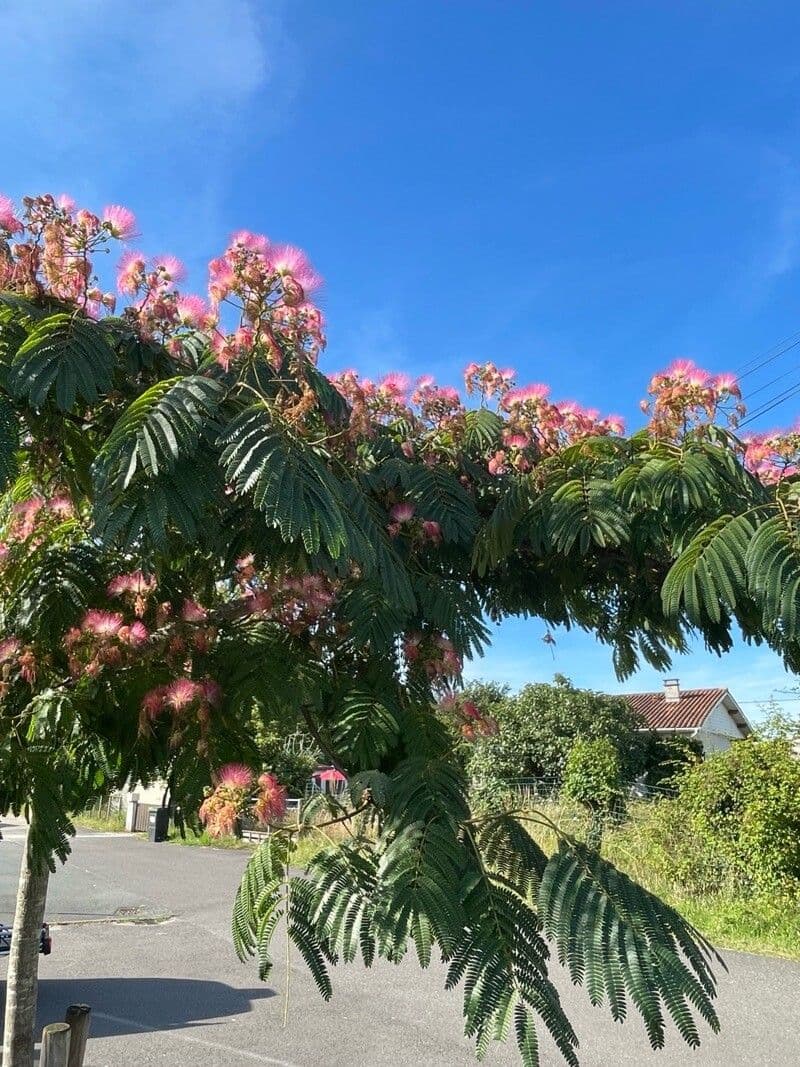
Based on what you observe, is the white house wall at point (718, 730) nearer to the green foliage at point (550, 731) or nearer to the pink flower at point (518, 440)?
the green foliage at point (550, 731)

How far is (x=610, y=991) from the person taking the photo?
5.12 feet

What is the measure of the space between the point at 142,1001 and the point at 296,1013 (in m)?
1.70

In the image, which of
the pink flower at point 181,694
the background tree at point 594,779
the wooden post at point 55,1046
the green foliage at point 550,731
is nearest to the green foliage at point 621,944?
the pink flower at point 181,694

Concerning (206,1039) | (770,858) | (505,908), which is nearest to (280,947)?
(206,1039)

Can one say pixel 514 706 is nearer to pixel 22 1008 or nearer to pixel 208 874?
pixel 208 874

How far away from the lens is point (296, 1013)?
7.80m

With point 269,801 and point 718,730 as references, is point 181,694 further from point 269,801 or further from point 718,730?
point 718,730

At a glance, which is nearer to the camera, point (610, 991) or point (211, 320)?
point (610, 991)

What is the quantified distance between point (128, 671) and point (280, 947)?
8262 mm

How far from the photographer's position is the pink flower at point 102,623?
233cm

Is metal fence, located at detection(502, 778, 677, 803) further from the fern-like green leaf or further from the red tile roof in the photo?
the fern-like green leaf

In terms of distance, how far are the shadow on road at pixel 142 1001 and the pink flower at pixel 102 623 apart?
6481 mm

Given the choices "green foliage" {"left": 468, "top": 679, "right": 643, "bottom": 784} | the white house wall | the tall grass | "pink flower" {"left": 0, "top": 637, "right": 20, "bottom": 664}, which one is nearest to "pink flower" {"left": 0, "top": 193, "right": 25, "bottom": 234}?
"pink flower" {"left": 0, "top": 637, "right": 20, "bottom": 664}

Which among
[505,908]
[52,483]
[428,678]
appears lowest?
[505,908]
